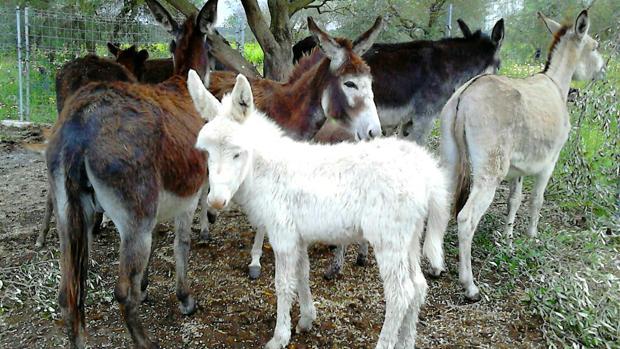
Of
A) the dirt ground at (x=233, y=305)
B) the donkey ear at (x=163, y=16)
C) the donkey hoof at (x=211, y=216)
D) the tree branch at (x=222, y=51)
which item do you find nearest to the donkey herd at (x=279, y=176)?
the dirt ground at (x=233, y=305)

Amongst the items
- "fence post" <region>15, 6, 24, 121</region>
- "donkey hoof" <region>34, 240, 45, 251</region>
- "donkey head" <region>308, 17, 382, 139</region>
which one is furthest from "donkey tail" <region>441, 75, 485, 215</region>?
"fence post" <region>15, 6, 24, 121</region>

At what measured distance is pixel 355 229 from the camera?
9.06ft

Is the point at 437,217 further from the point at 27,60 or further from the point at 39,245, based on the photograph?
the point at 27,60

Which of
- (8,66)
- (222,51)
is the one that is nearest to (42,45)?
(8,66)

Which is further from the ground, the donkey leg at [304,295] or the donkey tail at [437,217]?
the donkey tail at [437,217]

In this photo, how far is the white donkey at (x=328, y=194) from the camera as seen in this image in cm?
266

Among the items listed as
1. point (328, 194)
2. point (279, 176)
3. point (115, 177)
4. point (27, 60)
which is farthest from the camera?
point (27, 60)

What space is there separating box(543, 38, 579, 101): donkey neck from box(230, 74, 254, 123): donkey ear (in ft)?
11.1

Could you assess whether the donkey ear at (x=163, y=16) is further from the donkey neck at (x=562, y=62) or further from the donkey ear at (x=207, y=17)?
the donkey neck at (x=562, y=62)

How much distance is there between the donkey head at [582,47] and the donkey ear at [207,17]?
3.28m

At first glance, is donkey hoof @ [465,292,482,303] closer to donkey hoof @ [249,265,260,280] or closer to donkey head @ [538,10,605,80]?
donkey hoof @ [249,265,260,280]

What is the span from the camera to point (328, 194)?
2764 millimetres

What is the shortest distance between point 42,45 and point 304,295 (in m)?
9.66

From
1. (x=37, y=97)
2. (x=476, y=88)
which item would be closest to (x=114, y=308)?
(x=476, y=88)
